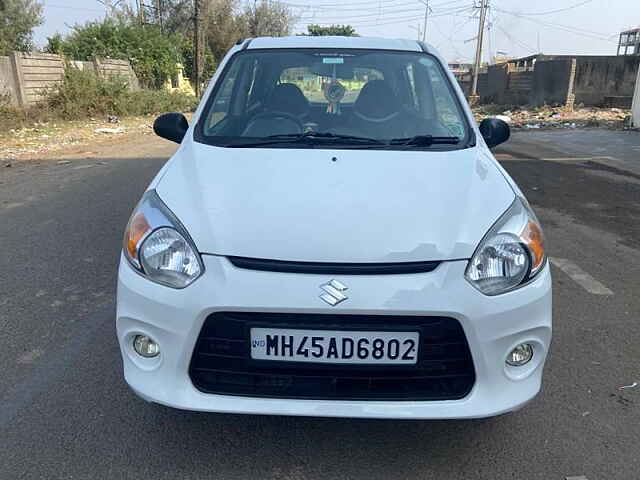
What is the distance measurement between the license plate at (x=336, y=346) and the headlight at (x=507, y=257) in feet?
1.08

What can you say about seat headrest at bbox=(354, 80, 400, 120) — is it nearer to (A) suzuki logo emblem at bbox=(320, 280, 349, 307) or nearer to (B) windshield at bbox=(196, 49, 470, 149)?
(B) windshield at bbox=(196, 49, 470, 149)

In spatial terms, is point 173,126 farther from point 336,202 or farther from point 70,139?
point 70,139

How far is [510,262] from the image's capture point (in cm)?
212

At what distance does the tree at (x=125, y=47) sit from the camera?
2223 centimetres

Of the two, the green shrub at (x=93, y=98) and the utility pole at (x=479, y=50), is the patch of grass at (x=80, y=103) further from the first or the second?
the utility pole at (x=479, y=50)

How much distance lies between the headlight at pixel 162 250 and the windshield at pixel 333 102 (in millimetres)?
795

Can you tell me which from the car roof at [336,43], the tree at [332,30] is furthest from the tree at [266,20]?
the car roof at [336,43]

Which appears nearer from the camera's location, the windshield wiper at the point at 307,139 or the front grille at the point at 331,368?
the front grille at the point at 331,368

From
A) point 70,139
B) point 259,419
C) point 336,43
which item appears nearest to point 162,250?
point 259,419

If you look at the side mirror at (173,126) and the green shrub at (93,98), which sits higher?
the side mirror at (173,126)

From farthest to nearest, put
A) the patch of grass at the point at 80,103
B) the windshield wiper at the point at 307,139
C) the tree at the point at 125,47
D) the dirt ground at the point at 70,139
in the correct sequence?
the tree at the point at 125,47 → the patch of grass at the point at 80,103 → the dirt ground at the point at 70,139 → the windshield wiper at the point at 307,139

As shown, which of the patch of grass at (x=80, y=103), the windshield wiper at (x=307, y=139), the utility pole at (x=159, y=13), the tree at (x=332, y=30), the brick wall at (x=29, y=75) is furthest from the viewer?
the tree at (x=332, y=30)

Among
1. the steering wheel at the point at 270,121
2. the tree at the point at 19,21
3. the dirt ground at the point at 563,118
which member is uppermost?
the tree at the point at 19,21

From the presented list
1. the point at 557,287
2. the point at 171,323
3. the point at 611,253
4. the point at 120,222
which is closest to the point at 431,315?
the point at 171,323
